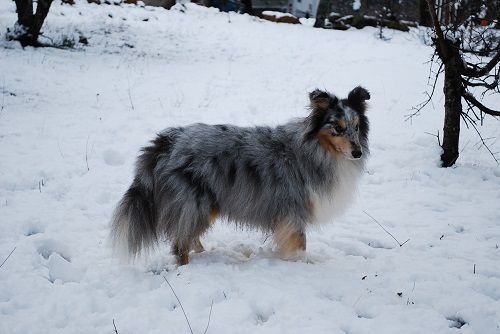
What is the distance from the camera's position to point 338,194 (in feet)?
14.4

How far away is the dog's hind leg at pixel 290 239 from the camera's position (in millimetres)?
4242

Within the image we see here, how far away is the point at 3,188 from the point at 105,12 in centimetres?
1301

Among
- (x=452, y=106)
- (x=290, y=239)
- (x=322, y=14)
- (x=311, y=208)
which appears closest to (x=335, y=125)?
(x=311, y=208)

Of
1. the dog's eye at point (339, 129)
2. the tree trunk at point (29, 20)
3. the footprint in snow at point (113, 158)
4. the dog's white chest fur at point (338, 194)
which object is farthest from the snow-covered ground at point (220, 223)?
the dog's eye at point (339, 129)

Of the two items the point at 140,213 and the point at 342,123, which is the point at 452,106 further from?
the point at 140,213

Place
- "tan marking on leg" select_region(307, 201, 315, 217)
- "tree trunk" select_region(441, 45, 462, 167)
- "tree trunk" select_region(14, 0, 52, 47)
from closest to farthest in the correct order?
"tan marking on leg" select_region(307, 201, 315, 217), "tree trunk" select_region(441, 45, 462, 167), "tree trunk" select_region(14, 0, 52, 47)

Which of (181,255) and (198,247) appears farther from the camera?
(198,247)

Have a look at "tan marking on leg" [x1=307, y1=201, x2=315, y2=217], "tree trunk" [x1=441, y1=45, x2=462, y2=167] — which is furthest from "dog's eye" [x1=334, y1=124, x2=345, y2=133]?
→ "tree trunk" [x1=441, y1=45, x2=462, y2=167]

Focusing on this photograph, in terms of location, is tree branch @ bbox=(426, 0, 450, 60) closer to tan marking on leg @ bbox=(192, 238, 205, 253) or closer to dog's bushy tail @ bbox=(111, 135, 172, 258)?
dog's bushy tail @ bbox=(111, 135, 172, 258)

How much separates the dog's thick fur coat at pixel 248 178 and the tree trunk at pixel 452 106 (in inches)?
103

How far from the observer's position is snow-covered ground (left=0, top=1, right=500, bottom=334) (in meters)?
3.30

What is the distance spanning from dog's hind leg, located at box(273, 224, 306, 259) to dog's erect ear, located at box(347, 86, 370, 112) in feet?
4.58

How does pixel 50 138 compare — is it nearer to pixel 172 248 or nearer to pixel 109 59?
pixel 172 248

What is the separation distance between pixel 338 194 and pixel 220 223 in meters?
1.58
